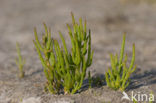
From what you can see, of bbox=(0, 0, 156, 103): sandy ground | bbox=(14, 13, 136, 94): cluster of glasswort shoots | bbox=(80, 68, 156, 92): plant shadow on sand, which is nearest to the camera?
bbox=(14, 13, 136, 94): cluster of glasswort shoots

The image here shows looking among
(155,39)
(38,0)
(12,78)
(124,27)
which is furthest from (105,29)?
(38,0)

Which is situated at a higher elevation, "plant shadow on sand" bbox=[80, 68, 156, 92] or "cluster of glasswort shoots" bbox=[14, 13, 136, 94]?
"cluster of glasswort shoots" bbox=[14, 13, 136, 94]

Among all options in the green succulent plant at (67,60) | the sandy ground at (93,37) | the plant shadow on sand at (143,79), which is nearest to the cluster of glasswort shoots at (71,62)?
the green succulent plant at (67,60)

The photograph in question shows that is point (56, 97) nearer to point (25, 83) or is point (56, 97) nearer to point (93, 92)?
point (93, 92)

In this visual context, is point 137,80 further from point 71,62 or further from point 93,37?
point 93,37

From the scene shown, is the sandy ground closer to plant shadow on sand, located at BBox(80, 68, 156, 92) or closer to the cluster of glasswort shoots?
plant shadow on sand, located at BBox(80, 68, 156, 92)

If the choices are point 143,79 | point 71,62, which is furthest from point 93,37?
point 71,62

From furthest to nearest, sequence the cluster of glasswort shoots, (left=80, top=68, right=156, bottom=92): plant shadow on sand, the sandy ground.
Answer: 1. (left=80, top=68, right=156, bottom=92): plant shadow on sand
2. the sandy ground
3. the cluster of glasswort shoots

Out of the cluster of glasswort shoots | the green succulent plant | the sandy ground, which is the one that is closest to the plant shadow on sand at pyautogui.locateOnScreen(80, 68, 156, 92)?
the sandy ground

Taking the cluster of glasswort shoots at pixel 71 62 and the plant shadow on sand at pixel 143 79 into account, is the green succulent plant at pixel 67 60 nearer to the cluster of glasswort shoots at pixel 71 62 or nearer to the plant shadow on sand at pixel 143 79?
the cluster of glasswort shoots at pixel 71 62
